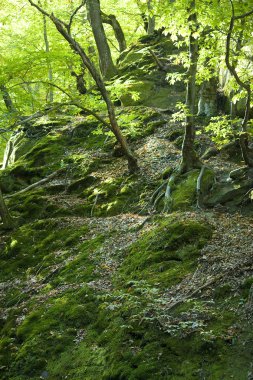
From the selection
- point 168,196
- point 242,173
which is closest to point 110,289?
point 168,196

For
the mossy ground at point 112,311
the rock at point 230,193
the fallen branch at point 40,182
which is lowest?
the mossy ground at point 112,311

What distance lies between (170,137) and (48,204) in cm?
484

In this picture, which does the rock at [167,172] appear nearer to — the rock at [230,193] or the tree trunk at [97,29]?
the rock at [230,193]

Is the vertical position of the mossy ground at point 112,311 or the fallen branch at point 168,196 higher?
the fallen branch at point 168,196

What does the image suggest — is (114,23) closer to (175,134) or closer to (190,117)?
(175,134)

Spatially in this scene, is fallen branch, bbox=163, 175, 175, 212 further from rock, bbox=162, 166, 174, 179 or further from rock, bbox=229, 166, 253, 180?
rock, bbox=229, 166, 253, 180

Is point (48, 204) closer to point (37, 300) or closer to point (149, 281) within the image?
point (37, 300)

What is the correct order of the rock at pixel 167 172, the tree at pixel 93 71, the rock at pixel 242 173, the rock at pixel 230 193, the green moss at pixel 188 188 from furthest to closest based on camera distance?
the rock at pixel 167 172 < the tree at pixel 93 71 < the green moss at pixel 188 188 < the rock at pixel 242 173 < the rock at pixel 230 193

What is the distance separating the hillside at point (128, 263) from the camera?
5020 mm

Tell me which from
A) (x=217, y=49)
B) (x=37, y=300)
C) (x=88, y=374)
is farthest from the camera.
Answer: (x=217, y=49)

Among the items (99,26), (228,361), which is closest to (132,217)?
(228,361)

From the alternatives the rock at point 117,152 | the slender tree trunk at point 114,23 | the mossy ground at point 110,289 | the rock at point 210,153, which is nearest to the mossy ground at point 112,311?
the mossy ground at point 110,289

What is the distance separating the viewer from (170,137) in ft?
43.2

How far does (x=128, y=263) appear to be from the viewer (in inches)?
313
